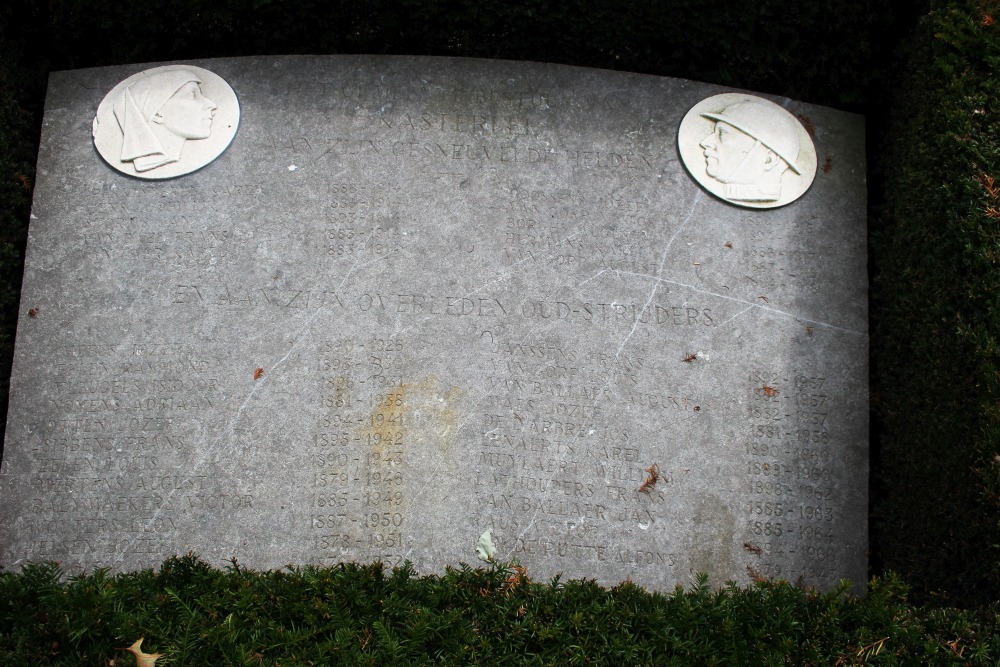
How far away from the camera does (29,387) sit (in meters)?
5.64

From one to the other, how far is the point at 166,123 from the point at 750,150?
12.2ft

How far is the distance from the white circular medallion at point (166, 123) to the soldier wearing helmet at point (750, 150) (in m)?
3.07

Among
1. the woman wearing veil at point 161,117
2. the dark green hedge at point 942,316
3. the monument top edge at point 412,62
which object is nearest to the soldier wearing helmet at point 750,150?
the monument top edge at point 412,62

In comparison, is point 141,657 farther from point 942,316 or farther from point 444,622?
point 942,316

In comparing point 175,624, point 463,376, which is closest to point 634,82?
point 463,376

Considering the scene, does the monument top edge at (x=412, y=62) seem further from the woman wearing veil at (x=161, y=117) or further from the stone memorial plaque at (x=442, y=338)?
the woman wearing veil at (x=161, y=117)

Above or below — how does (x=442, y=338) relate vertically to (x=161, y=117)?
below

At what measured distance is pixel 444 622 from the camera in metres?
4.47

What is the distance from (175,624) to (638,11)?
4.42 m

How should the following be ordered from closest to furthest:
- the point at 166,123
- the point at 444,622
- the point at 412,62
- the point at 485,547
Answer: the point at 444,622 → the point at 485,547 → the point at 166,123 → the point at 412,62

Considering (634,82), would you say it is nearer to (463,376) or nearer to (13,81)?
(463,376)

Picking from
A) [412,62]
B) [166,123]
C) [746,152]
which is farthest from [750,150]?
[166,123]

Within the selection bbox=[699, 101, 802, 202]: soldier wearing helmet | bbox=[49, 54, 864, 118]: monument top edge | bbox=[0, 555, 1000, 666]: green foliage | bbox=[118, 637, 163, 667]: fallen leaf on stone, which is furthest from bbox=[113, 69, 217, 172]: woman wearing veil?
bbox=[699, 101, 802, 202]: soldier wearing helmet

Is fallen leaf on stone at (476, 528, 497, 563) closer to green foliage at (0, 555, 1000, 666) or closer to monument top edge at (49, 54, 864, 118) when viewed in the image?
green foliage at (0, 555, 1000, 666)
